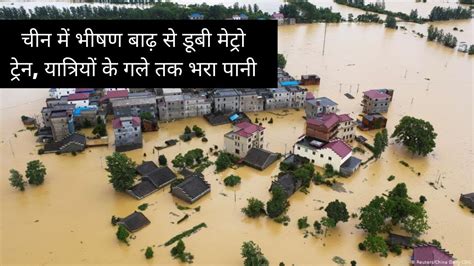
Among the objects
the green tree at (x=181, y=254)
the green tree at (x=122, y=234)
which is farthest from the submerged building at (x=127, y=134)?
the green tree at (x=181, y=254)

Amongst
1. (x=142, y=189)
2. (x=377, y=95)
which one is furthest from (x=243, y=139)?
(x=377, y=95)

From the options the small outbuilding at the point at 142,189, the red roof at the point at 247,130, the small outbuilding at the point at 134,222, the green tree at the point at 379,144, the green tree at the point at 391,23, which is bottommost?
the small outbuilding at the point at 134,222

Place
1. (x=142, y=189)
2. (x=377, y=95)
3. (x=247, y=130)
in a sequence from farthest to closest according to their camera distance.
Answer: (x=377, y=95) → (x=247, y=130) → (x=142, y=189)

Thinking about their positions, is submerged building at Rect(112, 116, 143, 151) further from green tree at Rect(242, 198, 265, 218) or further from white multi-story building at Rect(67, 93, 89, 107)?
green tree at Rect(242, 198, 265, 218)

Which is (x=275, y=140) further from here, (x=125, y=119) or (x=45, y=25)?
(x=45, y=25)

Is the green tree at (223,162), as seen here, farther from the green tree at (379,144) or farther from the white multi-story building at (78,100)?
the white multi-story building at (78,100)

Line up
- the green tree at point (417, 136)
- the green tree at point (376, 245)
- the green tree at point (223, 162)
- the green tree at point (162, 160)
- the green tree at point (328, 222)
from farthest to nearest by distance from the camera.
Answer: the green tree at point (417, 136) < the green tree at point (162, 160) < the green tree at point (223, 162) < the green tree at point (328, 222) < the green tree at point (376, 245)

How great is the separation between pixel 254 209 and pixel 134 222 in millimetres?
6986

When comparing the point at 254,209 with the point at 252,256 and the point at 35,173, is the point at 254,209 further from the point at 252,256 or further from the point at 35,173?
the point at 35,173

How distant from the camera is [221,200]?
85.3 feet

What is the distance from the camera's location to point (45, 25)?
29.0m

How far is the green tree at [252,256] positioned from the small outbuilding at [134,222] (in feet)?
21.3

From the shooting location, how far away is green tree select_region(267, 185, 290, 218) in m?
23.9

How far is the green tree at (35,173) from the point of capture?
88.0ft
